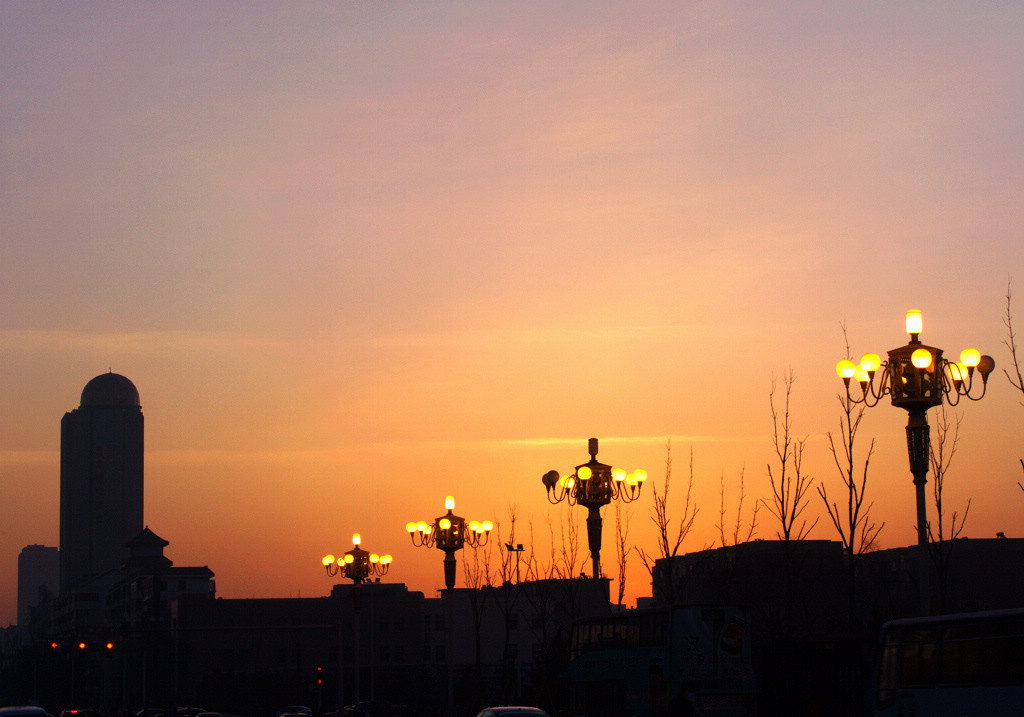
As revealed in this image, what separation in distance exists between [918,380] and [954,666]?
4.88m

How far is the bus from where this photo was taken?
58.6ft

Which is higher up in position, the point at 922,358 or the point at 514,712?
the point at 922,358

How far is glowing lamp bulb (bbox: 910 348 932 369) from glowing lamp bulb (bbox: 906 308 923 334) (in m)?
0.51

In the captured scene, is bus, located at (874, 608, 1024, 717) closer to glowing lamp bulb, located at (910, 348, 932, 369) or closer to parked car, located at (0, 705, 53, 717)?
glowing lamp bulb, located at (910, 348, 932, 369)

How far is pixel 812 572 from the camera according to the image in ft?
270

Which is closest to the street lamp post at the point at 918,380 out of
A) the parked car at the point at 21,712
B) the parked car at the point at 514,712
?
the parked car at the point at 514,712

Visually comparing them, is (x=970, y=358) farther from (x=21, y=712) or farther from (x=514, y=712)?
(x=21, y=712)

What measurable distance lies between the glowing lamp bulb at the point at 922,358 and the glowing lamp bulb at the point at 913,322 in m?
0.51

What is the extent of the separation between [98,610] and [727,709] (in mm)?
171965

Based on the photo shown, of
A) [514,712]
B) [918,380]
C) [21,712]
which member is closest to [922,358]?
[918,380]

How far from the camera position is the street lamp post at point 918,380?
20250 millimetres

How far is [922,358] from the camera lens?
20734 mm

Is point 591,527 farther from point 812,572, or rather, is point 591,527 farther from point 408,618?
point 408,618

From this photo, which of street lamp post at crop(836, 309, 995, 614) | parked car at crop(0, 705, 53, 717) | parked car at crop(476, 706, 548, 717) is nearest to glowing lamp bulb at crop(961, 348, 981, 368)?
street lamp post at crop(836, 309, 995, 614)
